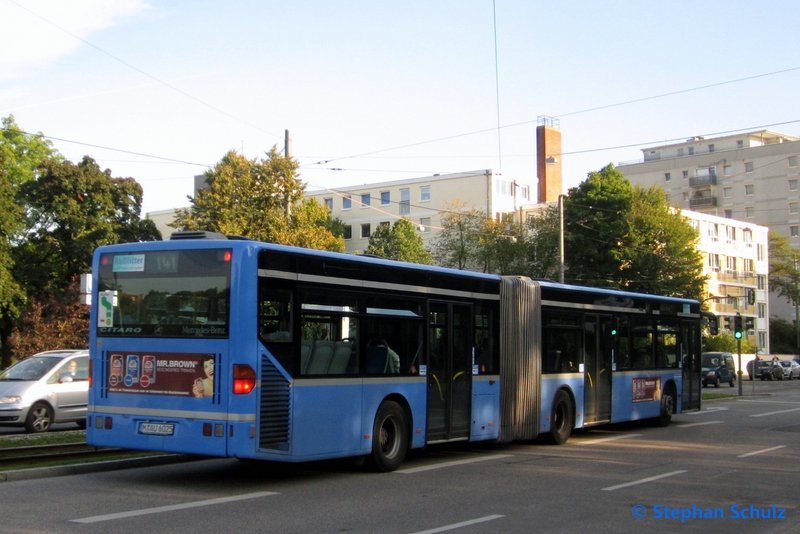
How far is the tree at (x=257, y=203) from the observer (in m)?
32.1

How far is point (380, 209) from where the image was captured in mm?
86812

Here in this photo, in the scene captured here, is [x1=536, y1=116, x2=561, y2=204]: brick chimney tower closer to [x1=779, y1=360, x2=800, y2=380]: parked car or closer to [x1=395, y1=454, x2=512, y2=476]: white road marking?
[x1=779, y1=360, x2=800, y2=380]: parked car

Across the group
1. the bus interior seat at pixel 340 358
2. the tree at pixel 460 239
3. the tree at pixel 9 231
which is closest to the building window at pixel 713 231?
the tree at pixel 460 239

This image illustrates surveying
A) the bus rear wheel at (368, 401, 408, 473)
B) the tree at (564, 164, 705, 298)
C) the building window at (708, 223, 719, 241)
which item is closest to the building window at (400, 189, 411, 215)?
the tree at (564, 164, 705, 298)

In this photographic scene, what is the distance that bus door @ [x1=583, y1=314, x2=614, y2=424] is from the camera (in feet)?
60.2

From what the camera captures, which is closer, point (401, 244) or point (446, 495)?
point (446, 495)

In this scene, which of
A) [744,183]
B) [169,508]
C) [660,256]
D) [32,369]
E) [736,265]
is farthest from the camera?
[744,183]

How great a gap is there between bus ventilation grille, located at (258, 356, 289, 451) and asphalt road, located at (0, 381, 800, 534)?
24.4 inches

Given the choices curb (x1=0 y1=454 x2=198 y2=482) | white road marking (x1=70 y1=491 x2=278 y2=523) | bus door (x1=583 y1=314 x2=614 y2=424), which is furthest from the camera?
bus door (x1=583 y1=314 x2=614 y2=424)

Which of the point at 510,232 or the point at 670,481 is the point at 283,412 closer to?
the point at 670,481

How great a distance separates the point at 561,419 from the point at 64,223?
4179 centimetres

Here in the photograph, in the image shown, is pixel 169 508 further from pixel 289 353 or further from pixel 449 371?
pixel 449 371

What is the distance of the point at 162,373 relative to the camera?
10914 mm

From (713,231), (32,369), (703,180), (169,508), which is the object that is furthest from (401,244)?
(169,508)
